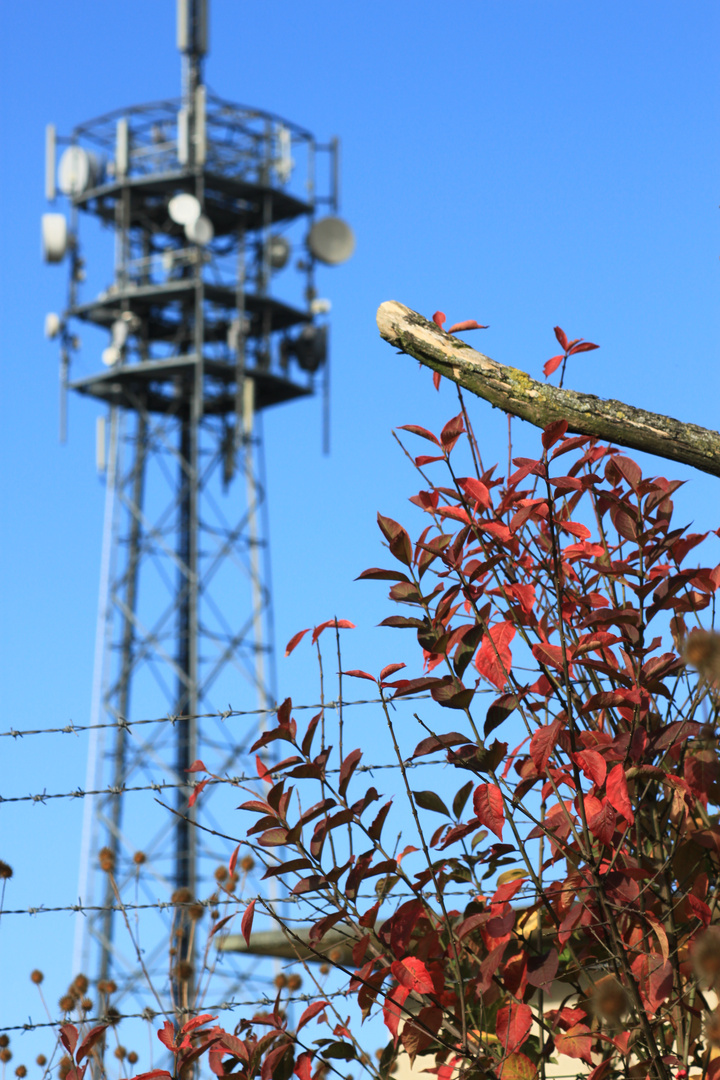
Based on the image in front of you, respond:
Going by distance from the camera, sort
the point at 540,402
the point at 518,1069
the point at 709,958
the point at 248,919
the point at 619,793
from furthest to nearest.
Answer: the point at 540,402 → the point at 248,919 → the point at 518,1069 → the point at 619,793 → the point at 709,958

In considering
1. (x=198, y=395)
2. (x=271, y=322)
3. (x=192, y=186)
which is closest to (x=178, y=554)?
(x=198, y=395)

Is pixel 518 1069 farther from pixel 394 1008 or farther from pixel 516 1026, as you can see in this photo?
pixel 394 1008

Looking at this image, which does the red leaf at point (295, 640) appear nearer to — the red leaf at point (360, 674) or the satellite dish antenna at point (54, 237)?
the red leaf at point (360, 674)

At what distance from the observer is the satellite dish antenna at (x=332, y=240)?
1797 centimetres

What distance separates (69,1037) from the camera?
2996mm

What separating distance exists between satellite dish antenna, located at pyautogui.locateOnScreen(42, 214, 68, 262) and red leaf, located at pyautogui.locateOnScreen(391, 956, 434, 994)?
16580mm

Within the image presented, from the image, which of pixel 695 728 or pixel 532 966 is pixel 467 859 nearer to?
pixel 532 966

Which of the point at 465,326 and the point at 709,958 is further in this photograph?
the point at 465,326

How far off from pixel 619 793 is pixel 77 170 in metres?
16.8

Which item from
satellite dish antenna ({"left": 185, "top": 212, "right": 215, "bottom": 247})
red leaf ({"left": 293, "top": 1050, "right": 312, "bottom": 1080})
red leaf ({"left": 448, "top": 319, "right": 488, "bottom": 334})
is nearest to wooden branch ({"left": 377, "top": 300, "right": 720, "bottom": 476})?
red leaf ({"left": 448, "top": 319, "right": 488, "bottom": 334})

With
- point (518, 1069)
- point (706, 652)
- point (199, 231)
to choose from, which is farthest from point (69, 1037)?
point (199, 231)

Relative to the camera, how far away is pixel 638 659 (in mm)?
2812

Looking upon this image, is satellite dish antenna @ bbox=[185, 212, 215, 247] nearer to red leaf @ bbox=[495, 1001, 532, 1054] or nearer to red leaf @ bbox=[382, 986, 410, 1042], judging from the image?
red leaf @ bbox=[382, 986, 410, 1042]

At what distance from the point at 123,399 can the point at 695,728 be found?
16.1 metres
